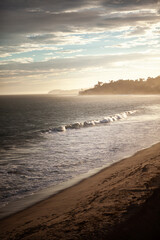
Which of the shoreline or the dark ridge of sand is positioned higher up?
the dark ridge of sand

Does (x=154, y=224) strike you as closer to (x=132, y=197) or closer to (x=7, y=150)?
(x=132, y=197)

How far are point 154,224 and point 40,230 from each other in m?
2.97

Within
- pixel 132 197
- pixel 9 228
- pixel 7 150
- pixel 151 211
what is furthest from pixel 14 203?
pixel 7 150

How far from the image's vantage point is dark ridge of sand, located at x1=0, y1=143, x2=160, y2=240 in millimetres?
5055

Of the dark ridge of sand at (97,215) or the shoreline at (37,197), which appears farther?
the shoreline at (37,197)

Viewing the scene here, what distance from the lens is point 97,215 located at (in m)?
5.91

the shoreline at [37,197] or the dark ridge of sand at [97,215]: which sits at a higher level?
the dark ridge of sand at [97,215]

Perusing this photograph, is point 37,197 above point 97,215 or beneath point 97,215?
beneath

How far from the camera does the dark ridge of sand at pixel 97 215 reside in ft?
16.6

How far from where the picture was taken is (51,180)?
10.9m

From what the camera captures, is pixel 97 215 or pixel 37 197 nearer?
pixel 97 215

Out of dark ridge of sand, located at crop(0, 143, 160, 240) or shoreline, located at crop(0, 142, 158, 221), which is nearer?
dark ridge of sand, located at crop(0, 143, 160, 240)

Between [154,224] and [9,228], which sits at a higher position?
[154,224]

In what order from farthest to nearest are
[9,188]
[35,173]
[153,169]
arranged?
[35,173] → [9,188] → [153,169]
